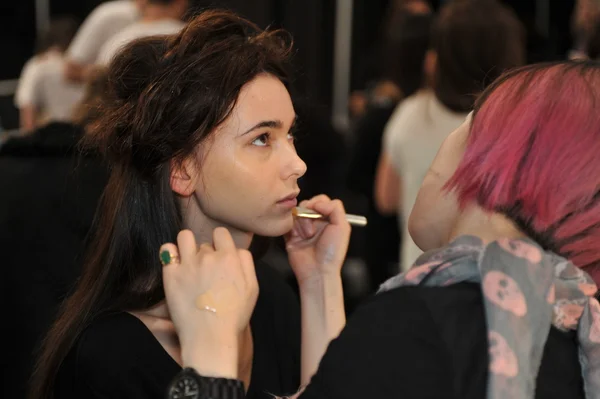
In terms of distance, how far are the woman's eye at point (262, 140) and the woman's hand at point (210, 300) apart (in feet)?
0.84

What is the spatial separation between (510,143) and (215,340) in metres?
0.41

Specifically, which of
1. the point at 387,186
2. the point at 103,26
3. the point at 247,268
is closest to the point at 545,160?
the point at 247,268

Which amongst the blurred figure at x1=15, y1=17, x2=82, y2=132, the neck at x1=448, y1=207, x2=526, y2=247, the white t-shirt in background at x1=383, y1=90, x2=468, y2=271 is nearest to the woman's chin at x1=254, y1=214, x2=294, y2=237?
the neck at x1=448, y1=207, x2=526, y2=247

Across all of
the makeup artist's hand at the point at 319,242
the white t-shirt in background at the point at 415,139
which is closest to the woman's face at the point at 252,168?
the makeup artist's hand at the point at 319,242

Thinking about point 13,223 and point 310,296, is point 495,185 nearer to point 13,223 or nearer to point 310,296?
point 310,296

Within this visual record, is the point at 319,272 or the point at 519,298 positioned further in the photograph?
the point at 319,272

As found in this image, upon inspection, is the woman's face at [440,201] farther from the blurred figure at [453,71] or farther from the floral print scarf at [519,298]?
the blurred figure at [453,71]

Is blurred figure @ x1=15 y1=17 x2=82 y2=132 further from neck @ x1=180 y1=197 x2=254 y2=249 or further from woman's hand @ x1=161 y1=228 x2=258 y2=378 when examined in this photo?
woman's hand @ x1=161 y1=228 x2=258 y2=378

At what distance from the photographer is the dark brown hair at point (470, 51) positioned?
8.32ft

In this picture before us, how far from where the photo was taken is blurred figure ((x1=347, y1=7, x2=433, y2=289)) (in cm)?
304

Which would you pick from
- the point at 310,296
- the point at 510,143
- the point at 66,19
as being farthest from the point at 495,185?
the point at 66,19

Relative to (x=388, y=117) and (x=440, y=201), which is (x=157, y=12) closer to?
(x=388, y=117)

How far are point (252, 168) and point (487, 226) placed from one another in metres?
0.41

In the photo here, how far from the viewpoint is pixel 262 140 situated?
1409 mm
